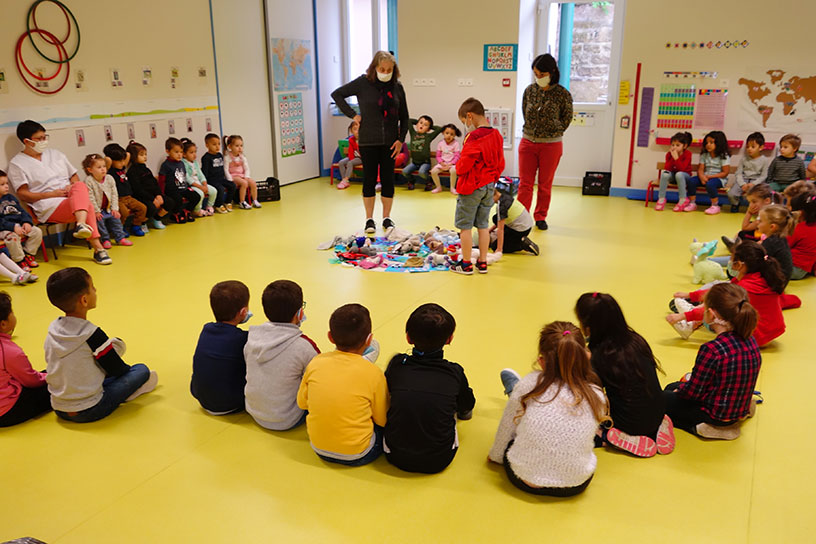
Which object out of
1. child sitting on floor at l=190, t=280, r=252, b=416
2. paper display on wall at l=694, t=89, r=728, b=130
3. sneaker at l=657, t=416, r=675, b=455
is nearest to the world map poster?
paper display on wall at l=694, t=89, r=728, b=130

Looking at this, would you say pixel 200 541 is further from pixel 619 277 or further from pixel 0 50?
pixel 0 50

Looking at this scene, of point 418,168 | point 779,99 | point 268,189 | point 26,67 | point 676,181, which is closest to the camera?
point 26,67

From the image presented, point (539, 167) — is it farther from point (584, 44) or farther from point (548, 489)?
point (548, 489)

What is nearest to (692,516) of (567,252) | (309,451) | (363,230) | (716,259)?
(309,451)

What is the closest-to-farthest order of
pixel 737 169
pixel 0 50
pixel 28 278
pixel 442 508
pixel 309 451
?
pixel 442 508 < pixel 309 451 < pixel 28 278 < pixel 0 50 < pixel 737 169

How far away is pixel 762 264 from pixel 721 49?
4.97 metres

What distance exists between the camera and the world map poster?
727cm

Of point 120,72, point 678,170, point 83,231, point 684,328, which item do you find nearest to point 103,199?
point 83,231

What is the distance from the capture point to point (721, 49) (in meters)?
7.53

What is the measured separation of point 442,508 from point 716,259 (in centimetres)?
373

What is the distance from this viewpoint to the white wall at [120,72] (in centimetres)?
575

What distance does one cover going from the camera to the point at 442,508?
2.46m

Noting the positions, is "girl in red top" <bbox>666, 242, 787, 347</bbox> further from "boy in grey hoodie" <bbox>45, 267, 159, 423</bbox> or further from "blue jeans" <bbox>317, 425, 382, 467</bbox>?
"boy in grey hoodie" <bbox>45, 267, 159, 423</bbox>

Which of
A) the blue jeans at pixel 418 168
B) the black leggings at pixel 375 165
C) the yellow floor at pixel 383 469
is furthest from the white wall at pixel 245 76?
the yellow floor at pixel 383 469
